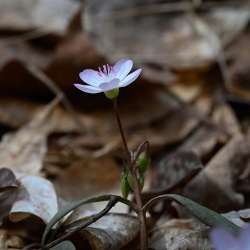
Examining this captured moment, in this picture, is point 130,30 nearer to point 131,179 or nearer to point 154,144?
point 154,144

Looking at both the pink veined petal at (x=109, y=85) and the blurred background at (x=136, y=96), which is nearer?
the pink veined petal at (x=109, y=85)

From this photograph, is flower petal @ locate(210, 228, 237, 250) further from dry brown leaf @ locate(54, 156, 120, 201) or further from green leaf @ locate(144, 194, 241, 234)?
dry brown leaf @ locate(54, 156, 120, 201)

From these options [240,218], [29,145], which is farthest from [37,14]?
[240,218]

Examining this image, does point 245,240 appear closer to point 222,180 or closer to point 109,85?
point 109,85

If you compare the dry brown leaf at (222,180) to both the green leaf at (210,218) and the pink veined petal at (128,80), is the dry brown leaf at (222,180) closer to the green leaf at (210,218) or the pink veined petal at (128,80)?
the green leaf at (210,218)

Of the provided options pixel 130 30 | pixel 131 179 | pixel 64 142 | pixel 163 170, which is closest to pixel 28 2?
pixel 130 30

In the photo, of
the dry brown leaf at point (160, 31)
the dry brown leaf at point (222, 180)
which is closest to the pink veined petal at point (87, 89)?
the dry brown leaf at point (222, 180)
